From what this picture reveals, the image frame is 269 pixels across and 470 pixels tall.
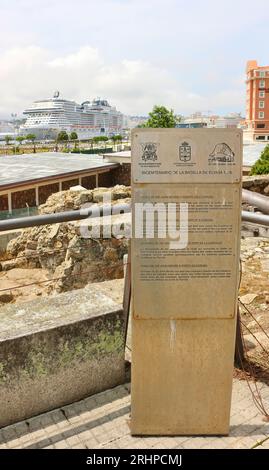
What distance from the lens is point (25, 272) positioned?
11.1 meters

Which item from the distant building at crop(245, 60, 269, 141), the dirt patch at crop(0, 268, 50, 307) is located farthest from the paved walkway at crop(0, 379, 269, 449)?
the distant building at crop(245, 60, 269, 141)

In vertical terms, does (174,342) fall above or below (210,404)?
above

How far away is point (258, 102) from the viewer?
69.2m

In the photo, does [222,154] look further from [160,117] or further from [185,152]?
[160,117]

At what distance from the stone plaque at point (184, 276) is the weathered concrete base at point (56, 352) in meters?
0.45

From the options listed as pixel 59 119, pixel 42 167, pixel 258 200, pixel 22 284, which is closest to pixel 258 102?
pixel 42 167

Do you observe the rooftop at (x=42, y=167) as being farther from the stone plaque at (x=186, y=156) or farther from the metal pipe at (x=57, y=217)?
the stone plaque at (x=186, y=156)

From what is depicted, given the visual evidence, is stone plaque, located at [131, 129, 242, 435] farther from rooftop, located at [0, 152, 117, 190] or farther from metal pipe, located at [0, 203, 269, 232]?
rooftop, located at [0, 152, 117, 190]

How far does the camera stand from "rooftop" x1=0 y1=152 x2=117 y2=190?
73.6 feet

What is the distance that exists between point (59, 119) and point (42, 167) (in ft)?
312

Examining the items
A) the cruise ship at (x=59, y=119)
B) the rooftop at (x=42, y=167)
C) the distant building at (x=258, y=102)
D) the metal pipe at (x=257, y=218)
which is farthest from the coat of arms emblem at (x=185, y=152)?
the cruise ship at (x=59, y=119)

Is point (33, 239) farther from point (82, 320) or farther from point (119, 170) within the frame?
point (119, 170)

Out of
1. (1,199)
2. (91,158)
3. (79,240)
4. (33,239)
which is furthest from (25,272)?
(91,158)
